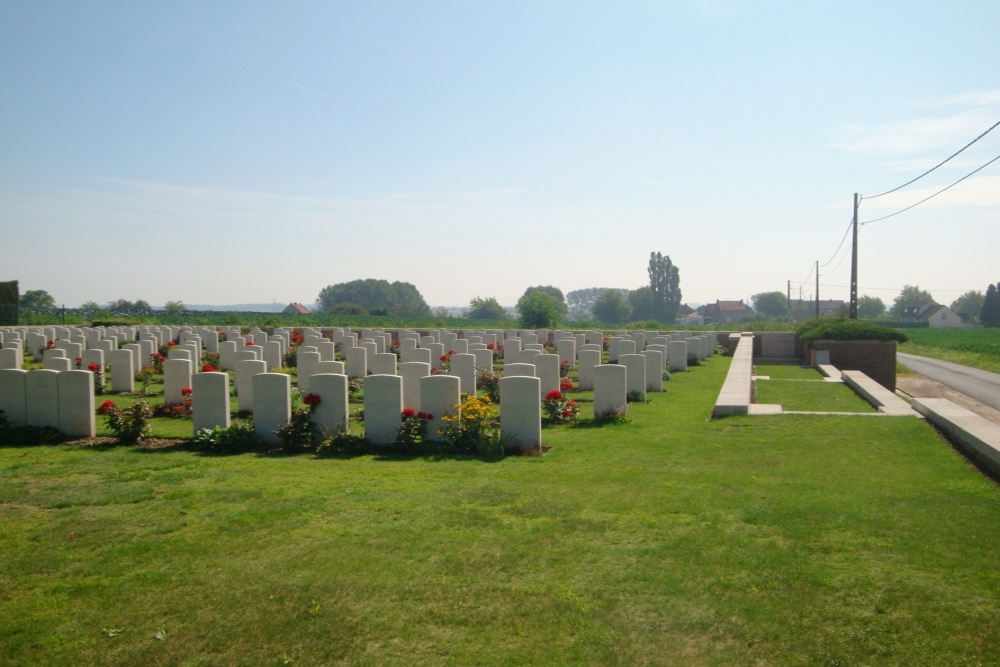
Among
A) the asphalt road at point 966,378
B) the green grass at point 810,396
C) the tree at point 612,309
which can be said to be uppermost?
the tree at point 612,309

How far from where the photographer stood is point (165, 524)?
6.13 meters

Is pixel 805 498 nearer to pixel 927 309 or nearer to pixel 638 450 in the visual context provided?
pixel 638 450

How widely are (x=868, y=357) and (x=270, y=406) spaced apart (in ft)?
72.6

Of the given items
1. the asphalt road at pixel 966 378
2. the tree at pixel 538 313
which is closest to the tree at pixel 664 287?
the asphalt road at pixel 966 378

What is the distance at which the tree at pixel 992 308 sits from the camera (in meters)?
88.4

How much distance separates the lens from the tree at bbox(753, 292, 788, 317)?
122 metres

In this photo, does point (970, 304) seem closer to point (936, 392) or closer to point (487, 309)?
point (487, 309)

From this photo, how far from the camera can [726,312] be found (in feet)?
395

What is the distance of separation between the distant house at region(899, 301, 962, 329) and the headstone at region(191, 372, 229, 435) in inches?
4271

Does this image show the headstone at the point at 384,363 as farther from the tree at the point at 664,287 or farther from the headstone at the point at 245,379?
the tree at the point at 664,287

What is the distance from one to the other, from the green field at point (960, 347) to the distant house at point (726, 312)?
50.0 m

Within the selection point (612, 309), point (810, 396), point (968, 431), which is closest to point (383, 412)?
point (968, 431)

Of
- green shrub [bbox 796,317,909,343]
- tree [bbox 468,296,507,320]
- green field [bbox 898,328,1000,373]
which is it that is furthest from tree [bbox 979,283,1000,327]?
green shrub [bbox 796,317,909,343]

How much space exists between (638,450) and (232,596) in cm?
602
